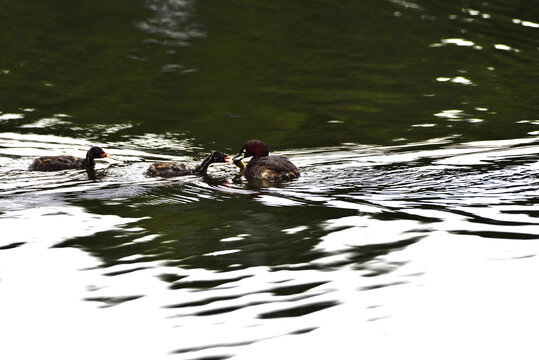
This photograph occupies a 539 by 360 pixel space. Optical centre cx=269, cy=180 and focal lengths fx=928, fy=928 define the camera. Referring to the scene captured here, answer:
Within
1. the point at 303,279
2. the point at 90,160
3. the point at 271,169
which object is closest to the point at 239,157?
the point at 271,169

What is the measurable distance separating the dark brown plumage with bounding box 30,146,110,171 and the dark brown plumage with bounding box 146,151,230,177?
1126 millimetres

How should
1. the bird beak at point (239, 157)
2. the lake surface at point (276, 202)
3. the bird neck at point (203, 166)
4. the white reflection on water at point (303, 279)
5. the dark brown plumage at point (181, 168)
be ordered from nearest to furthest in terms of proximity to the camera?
the white reflection on water at point (303, 279) < the lake surface at point (276, 202) < the dark brown plumage at point (181, 168) < the bird neck at point (203, 166) < the bird beak at point (239, 157)

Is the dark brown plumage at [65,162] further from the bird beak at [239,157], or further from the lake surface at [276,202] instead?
the bird beak at [239,157]

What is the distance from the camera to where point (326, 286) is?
7250mm

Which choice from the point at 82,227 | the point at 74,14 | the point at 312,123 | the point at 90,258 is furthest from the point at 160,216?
the point at 74,14

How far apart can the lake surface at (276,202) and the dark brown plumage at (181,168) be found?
0.20m

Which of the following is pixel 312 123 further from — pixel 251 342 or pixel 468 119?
pixel 251 342

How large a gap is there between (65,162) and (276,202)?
3.67 m

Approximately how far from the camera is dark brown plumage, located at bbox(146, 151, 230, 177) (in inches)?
459

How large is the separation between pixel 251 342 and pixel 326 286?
1.17 metres

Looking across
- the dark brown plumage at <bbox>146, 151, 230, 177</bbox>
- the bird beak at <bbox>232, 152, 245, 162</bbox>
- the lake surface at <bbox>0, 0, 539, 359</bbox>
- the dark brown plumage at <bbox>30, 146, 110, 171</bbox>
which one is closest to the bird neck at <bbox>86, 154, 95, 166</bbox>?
the dark brown plumage at <bbox>30, 146, 110, 171</bbox>

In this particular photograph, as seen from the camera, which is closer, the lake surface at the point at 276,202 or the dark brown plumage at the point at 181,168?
the lake surface at the point at 276,202

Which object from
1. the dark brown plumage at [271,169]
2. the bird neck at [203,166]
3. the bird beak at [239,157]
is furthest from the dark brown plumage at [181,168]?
the dark brown plumage at [271,169]

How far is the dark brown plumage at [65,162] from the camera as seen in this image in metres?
12.3
